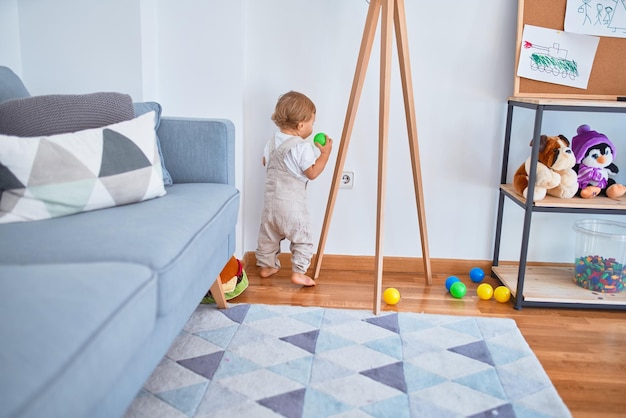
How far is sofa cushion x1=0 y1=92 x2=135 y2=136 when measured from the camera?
1.75m

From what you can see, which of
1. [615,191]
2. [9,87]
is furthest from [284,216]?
[615,191]

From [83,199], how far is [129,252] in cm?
38

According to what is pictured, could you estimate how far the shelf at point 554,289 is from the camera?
241 cm

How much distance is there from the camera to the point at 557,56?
8.29 feet

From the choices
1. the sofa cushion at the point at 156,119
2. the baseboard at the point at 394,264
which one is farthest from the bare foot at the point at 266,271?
the sofa cushion at the point at 156,119

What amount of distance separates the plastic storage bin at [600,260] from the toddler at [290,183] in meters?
1.15

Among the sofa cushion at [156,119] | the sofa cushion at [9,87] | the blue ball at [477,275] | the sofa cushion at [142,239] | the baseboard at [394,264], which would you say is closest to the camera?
the sofa cushion at [142,239]

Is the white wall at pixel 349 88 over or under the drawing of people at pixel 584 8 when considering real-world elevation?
under

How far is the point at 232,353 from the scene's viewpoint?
1938 mm

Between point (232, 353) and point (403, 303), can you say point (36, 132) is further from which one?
point (403, 303)

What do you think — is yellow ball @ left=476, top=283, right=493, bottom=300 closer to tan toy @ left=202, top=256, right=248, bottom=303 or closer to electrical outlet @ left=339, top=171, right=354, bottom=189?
electrical outlet @ left=339, top=171, right=354, bottom=189

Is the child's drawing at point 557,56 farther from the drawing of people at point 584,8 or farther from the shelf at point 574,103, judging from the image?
the shelf at point 574,103

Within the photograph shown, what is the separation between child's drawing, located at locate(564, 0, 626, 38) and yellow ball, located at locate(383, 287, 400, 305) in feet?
4.29

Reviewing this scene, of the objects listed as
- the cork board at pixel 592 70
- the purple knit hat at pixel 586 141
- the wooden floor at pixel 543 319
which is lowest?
the wooden floor at pixel 543 319
